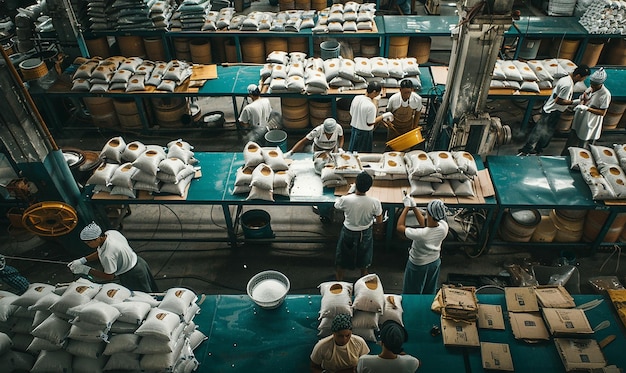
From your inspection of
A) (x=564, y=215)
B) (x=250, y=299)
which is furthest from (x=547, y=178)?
(x=250, y=299)

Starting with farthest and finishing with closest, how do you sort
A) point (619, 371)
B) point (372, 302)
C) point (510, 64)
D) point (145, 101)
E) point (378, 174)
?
point (145, 101), point (510, 64), point (378, 174), point (372, 302), point (619, 371)

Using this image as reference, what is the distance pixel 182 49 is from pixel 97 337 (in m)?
8.74

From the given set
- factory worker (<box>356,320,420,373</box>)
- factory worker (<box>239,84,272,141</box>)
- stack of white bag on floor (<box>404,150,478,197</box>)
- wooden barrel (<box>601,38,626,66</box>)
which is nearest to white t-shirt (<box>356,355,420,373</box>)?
factory worker (<box>356,320,420,373</box>)

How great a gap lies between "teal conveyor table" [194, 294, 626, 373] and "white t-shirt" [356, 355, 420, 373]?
0.75m

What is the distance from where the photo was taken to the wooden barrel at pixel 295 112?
8656 mm

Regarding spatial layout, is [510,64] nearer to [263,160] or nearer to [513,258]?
[513,258]

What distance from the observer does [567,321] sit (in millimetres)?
4227

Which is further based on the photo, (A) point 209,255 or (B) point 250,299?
(A) point 209,255

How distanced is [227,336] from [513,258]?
14.7 feet

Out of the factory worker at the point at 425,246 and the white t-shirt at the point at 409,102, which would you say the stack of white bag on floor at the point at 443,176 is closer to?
the factory worker at the point at 425,246

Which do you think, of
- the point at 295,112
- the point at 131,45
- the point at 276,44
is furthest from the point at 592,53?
the point at 131,45

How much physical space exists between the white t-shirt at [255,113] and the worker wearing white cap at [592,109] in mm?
5224

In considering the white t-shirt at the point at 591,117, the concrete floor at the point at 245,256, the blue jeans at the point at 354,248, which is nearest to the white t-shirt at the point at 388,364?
the blue jeans at the point at 354,248

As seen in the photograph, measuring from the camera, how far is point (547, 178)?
247 inches
